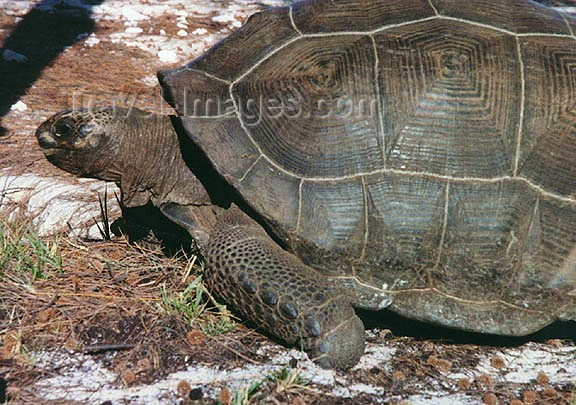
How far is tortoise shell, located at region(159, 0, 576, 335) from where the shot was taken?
3.72 meters

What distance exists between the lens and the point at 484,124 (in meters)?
3.76

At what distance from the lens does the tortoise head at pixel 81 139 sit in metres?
4.13

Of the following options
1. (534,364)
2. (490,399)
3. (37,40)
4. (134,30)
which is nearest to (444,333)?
(534,364)

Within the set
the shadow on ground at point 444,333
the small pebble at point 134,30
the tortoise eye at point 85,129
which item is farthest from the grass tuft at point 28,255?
the small pebble at point 134,30

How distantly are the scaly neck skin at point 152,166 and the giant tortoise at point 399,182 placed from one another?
364 millimetres

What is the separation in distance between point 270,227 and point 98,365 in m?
1.12

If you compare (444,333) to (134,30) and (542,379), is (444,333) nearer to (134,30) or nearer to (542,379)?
(542,379)

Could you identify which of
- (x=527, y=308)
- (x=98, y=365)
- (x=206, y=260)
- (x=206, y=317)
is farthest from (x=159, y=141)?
(x=527, y=308)

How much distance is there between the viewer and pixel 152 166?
4.24 metres

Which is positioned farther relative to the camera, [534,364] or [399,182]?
[534,364]

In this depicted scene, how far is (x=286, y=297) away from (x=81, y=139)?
5.14ft

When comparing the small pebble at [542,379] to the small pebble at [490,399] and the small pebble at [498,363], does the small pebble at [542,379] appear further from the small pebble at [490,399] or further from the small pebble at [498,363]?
the small pebble at [490,399]

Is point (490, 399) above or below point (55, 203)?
above

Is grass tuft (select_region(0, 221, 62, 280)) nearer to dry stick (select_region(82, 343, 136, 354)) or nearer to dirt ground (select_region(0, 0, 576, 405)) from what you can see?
dirt ground (select_region(0, 0, 576, 405))
